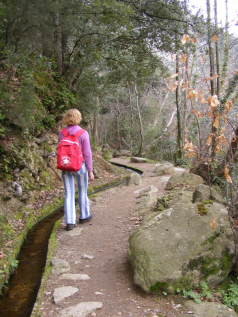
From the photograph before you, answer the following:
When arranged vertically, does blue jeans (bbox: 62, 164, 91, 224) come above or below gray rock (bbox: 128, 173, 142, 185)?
above

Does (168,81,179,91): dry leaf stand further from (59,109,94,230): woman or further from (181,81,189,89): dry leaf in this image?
(59,109,94,230): woman

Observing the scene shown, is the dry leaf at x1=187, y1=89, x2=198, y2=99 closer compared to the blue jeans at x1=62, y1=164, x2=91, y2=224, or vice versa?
the dry leaf at x1=187, y1=89, x2=198, y2=99

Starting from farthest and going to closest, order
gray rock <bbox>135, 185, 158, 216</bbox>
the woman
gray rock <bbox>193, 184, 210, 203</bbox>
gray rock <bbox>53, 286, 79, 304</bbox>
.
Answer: gray rock <bbox>135, 185, 158, 216</bbox>
the woman
gray rock <bbox>193, 184, 210, 203</bbox>
gray rock <bbox>53, 286, 79, 304</bbox>

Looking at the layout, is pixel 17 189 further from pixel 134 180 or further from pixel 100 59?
pixel 100 59

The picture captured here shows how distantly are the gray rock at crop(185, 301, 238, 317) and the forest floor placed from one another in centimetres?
10

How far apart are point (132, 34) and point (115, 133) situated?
22.2 metres

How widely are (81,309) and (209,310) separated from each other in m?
1.39

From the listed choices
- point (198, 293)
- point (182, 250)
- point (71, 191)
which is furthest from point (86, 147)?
point (198, 293)

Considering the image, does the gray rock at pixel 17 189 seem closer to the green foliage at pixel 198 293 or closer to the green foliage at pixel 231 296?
the green foliage at pixel 198 293

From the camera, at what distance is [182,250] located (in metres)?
3.97

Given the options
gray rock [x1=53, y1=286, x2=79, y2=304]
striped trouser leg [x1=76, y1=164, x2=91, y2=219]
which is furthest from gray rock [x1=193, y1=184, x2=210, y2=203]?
gray rock [x1=53, y1=286, x2=79, y2=304]

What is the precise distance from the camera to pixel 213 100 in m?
2.93

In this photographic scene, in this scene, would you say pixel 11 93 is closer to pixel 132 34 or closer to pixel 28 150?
pixel 28 150

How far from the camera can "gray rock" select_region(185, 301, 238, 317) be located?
3.39 m
